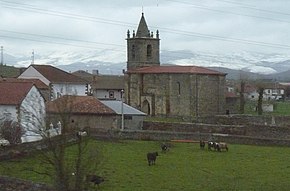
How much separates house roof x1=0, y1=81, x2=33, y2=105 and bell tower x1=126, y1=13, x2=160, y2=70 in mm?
32158

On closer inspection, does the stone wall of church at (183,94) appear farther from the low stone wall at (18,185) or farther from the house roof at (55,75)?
the low stone wall at (18,185)

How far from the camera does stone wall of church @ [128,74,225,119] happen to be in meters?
65.4

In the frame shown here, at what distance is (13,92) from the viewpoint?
39.2 m

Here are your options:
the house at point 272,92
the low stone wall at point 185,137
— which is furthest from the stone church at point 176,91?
the house at point 272,92

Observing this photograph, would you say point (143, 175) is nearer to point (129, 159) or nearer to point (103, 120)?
point (129, 159)

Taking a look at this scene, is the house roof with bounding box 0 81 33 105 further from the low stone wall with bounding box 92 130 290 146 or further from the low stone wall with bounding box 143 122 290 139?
the low stone wall with bounding box 143 122 290 139

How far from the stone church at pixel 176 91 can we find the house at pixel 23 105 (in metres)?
25.4

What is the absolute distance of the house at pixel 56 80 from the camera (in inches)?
2432

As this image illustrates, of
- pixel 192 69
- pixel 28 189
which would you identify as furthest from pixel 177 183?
pixel 192 69

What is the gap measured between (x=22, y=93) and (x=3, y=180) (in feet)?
59.3

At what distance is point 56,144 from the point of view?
Result: 64.1 feet

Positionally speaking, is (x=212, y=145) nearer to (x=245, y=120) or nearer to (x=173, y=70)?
(x=245, y=120)

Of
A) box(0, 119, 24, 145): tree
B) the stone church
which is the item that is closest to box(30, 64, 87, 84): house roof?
the stone church

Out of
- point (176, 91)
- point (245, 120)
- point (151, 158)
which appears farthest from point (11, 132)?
point (176, 91)
